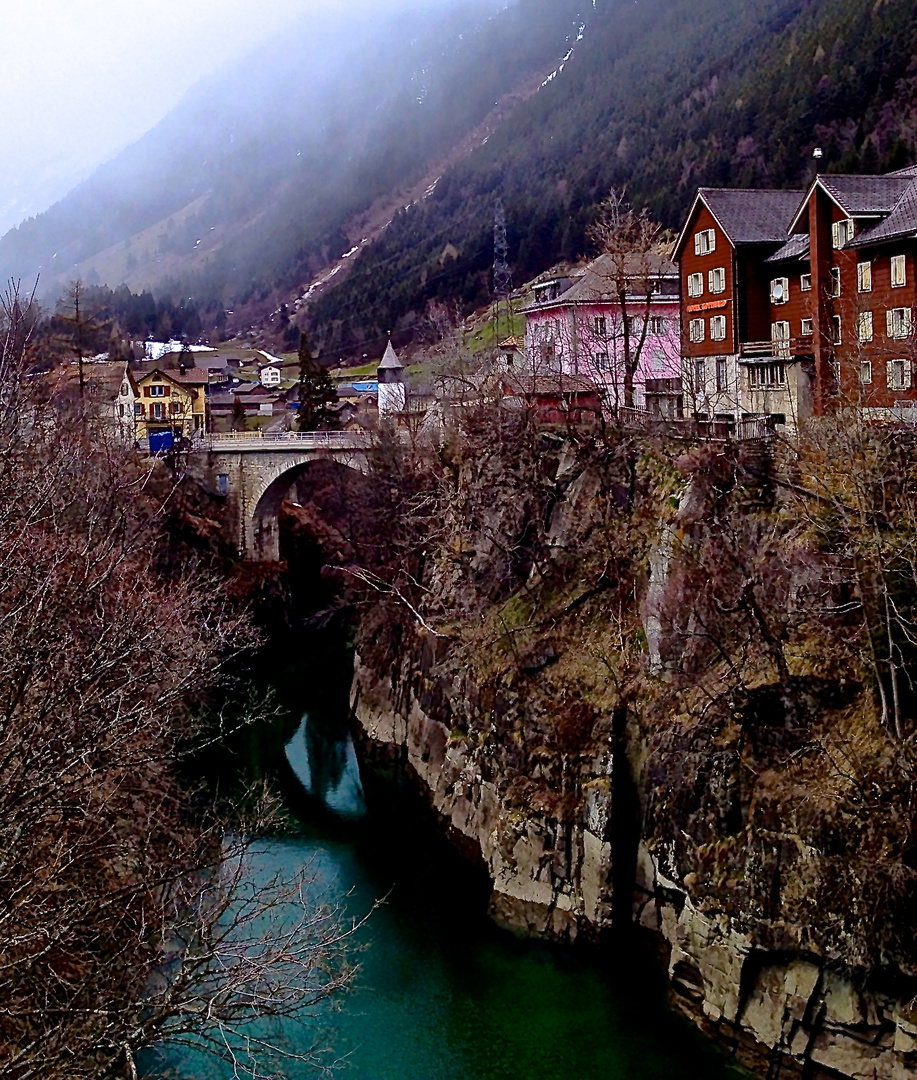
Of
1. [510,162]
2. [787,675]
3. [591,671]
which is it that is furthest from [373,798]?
[510,162]

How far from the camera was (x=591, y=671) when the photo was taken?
844 inches

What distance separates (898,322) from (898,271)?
1041 mm

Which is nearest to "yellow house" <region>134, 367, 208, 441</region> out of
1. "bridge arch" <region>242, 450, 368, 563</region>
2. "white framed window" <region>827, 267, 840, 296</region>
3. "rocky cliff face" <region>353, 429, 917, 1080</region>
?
"bridge arch" <region>242, 450, 368, 563</region>

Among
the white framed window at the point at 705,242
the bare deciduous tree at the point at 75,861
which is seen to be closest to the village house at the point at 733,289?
Answer: the white framed window at the point at 705,242

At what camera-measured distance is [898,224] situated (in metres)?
23.6

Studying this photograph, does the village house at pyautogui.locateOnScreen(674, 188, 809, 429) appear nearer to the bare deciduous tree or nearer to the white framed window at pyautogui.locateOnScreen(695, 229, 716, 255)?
the white framed window at pyautogui.locateOnScreen(695, 229, 716, 255)

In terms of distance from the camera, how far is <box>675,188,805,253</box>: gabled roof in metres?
29.6

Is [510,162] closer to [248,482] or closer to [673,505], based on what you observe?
[248,482]

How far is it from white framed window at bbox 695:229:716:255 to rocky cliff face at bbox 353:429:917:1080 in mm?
8647

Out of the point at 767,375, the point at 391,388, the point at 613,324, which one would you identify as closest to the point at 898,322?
the point at 767,375

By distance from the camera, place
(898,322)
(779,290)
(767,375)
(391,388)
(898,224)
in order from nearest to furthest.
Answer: (898,224) → (898,322) → (767,375) → (779,290) → (391,388)

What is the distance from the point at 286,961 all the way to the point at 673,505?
548 inches

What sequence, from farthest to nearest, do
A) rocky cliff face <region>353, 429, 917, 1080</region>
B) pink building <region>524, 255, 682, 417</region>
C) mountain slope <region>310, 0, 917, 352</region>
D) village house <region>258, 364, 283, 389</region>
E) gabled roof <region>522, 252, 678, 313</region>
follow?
village house <region>258, 364, 283, 389</region>, mountain slope <region>310, 0, 917, 352</region>, gabled roof <region>522, 252, 678, 313</region>, pink building <region>524, 255, 682, 417</region>, rocky cliff face <region>353, 429, 917, 1080</region>

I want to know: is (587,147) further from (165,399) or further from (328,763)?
(328,763)
